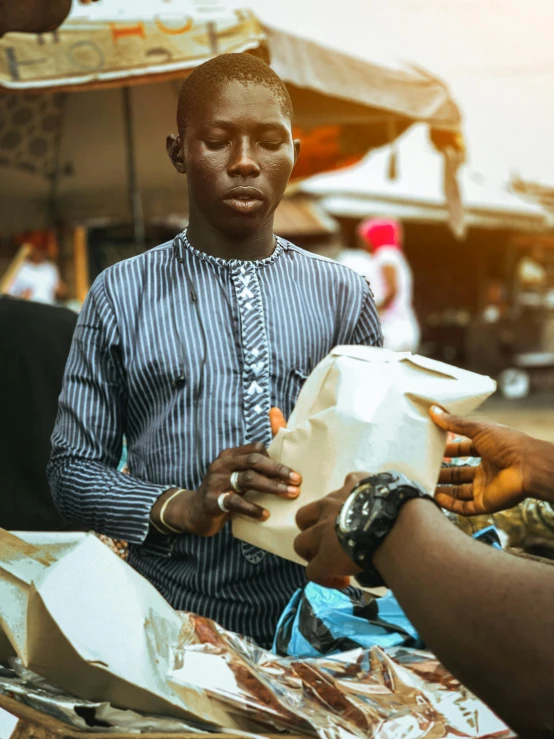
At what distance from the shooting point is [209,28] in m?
3.38

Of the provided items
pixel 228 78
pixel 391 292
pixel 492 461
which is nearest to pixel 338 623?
pixel 492 461

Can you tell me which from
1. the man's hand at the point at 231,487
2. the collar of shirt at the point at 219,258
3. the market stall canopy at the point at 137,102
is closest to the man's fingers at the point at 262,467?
the man's hand at the point at 231,487

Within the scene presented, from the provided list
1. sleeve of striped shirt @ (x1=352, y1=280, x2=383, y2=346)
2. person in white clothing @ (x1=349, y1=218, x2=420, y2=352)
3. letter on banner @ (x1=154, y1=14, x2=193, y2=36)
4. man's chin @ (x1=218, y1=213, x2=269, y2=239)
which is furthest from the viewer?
person in white clothing @ (x1=349, y1=218, x2=420, y2=352)

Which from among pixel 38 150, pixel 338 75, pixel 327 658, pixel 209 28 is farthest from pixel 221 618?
pixel 38 150

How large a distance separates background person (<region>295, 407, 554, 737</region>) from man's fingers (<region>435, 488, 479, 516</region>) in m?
0.29

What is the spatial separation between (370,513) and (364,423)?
172mm

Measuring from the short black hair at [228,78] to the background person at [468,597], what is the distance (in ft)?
2.38

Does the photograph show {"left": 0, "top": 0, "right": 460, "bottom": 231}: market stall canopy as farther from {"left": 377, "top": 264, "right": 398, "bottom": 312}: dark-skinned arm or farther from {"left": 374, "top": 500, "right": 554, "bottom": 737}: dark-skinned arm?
{"left": 374, "top": 500, "right": 554, "bottom": 737}: dark-skinned arm

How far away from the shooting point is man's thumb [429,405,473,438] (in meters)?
1.17

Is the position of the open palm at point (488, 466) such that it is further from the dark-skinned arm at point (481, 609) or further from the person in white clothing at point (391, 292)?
the person in white clothing at point (391, 292)

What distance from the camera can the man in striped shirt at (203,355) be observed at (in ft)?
4.81

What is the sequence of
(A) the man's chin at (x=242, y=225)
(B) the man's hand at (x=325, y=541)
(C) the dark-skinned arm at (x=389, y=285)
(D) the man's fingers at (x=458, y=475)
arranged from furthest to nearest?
(C) the dark-skinned arm at (x=389, y=285) < (A) the man's chin at (x=242, y=225) < (D) the man's fingers at (x=458, y=475) < (B) the man's hand at (x=325, y=541)

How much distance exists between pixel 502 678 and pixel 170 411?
77 centimetres

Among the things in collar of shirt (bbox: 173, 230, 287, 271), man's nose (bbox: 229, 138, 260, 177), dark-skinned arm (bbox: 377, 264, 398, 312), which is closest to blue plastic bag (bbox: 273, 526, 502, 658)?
collar of shirt (bbox: 173, 230, 287, 271)
